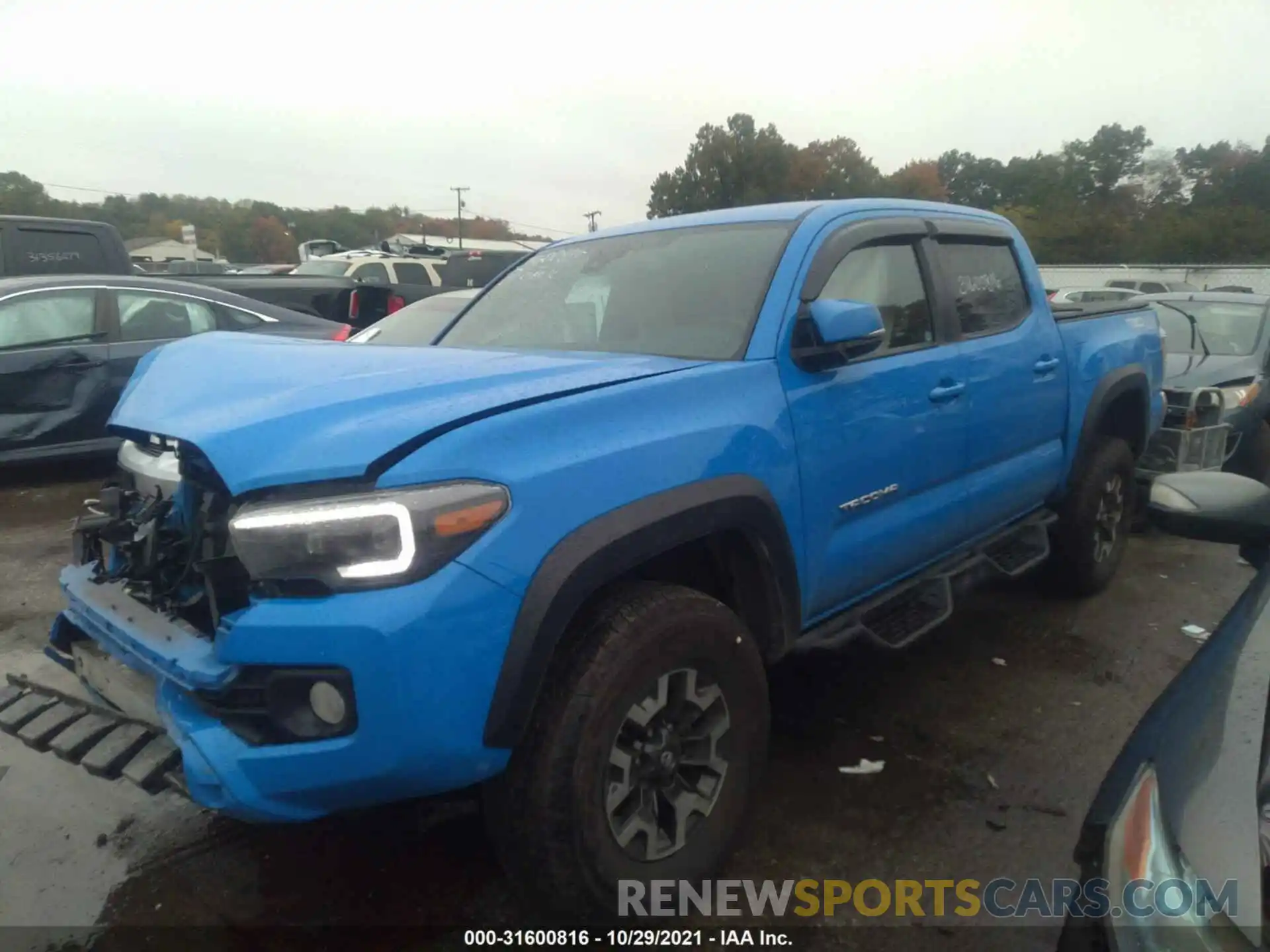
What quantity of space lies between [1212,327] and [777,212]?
6188 millimetres

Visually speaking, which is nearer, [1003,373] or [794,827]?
[794,827]

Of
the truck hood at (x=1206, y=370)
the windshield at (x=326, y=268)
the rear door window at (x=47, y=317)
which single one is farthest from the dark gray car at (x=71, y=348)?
the windshield at (x=326, y=268)

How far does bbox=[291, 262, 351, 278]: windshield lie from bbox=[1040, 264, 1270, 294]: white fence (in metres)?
17.0

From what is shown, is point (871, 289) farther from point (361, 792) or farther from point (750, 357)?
point (361, 792)

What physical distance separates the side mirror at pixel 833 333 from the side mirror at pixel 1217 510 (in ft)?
2.93

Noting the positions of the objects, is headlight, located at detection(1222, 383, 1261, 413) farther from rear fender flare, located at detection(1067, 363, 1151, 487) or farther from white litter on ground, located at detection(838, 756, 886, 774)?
white litter on ground, located at detection(838, 756, 886, 774)

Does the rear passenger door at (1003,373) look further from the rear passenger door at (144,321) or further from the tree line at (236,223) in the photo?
the tree line at (236,223)

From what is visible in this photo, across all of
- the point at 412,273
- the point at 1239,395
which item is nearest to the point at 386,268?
the point at 412,273

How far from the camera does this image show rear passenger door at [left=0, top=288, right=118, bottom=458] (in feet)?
20.2

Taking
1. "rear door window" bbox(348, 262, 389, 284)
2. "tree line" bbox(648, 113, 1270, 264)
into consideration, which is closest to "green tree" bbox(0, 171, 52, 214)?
"rear door window" bbox(348, 262, 389, 284)

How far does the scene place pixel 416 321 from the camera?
641cm

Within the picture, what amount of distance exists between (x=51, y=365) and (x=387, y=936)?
5582 millimetres

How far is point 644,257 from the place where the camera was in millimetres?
3332

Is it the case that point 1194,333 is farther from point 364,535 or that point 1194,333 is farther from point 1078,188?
point 1078,188
